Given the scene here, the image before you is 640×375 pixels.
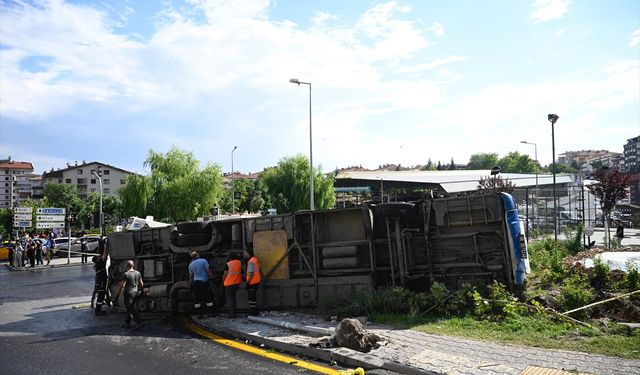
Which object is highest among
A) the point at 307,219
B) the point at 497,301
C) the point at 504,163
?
the point at 504,163

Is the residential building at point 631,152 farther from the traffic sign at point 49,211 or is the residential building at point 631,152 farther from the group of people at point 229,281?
the group of people at point 229,281

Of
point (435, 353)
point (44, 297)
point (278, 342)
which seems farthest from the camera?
point (44, 297)

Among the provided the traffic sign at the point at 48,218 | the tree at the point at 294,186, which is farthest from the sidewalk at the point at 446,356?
the tree at the point at 294,186

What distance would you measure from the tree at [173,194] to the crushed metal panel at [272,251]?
31067 millimetres

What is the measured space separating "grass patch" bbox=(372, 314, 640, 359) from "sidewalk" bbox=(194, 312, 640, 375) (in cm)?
29

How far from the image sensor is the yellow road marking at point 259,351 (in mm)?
6230

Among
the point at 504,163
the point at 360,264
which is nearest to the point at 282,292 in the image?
the point at 360,264

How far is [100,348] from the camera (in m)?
8.19

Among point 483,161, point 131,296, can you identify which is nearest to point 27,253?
point 131,296

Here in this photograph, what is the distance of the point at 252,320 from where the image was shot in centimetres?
952

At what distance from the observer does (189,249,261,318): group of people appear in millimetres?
10023

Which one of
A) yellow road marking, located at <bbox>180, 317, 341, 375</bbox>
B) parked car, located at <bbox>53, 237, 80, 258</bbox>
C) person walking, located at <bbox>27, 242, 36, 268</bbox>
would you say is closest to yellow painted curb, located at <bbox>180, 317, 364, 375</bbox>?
yellow road marking, located at <bbox>180, 317, 341, 375</bbox>

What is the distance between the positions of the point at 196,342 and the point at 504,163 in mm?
159068

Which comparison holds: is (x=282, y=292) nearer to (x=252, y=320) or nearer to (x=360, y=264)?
(x=252, y=320)
